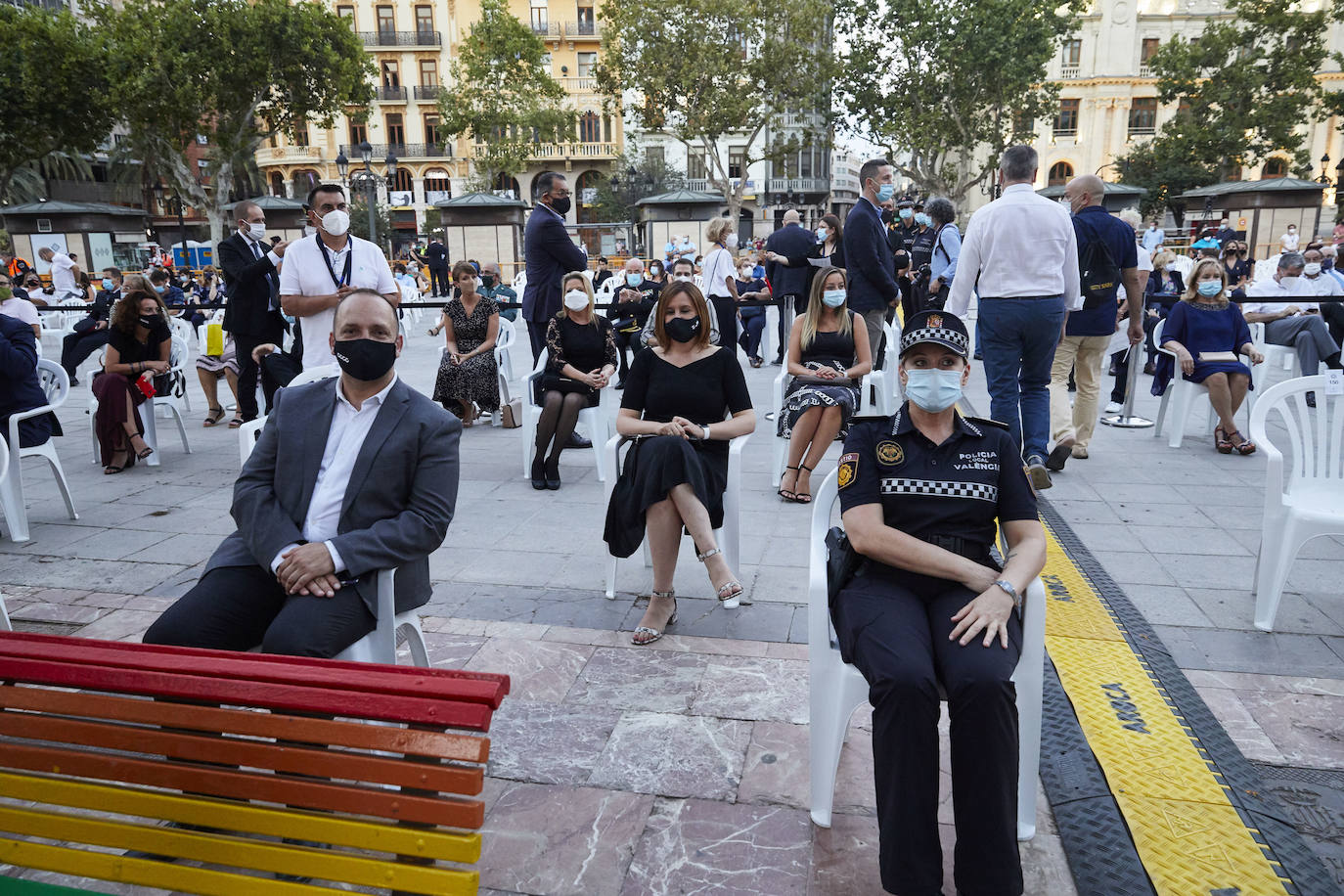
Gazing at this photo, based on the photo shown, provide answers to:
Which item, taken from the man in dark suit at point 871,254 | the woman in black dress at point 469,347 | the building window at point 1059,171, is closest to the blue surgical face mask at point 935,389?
the man in dark suit at point 871,254

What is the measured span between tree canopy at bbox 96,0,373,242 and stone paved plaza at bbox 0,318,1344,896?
25595 mm

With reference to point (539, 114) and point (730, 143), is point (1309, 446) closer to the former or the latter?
point (539, 114)

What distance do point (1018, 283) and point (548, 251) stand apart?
360 cm

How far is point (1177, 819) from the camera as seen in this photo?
2521mm

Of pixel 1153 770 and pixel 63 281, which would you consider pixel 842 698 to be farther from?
pixel 63 281

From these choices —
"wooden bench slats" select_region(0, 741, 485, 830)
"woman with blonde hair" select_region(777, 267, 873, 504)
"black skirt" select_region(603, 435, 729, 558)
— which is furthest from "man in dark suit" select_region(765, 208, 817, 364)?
"wooden bench slats" select_region(0, 741, 485, 830)

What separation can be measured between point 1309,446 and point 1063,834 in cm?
244

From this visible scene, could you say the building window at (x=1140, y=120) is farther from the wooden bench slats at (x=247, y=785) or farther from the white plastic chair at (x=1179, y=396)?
the wooden bench slats at (x=247, y=785)

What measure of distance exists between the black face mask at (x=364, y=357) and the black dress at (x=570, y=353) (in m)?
3.48

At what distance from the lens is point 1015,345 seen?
5598 mm

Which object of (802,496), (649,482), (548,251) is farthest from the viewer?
(548,251)

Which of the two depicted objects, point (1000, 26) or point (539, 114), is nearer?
point (1000, 26)

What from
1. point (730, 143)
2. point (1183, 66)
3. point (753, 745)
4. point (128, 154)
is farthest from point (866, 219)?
point (128, 154)

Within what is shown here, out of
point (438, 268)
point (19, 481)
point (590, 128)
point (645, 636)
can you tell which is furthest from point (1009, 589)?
point (590, 128)
